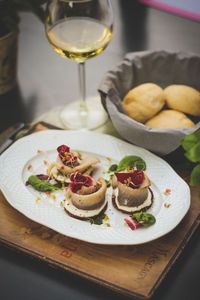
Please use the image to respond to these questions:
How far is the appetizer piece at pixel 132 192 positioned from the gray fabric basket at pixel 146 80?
193 mm

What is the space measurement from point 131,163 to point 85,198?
277 mm

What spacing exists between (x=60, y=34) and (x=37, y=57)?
779mm

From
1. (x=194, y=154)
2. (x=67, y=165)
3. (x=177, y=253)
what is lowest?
(x=177, y=253)

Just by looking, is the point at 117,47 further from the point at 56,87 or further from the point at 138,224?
the point at 138,224

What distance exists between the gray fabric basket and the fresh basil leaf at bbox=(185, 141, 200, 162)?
0.45 meters

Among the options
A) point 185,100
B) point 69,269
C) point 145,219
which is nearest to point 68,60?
point 185,100

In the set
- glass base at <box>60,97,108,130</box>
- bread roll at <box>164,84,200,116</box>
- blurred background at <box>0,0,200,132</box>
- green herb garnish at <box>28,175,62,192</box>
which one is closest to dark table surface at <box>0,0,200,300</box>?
blurred background at <box>0,0,200,132</box>

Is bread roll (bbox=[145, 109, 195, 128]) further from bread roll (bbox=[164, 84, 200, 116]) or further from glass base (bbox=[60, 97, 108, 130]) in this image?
glass base (bbox=[60, 97, 108, 130])

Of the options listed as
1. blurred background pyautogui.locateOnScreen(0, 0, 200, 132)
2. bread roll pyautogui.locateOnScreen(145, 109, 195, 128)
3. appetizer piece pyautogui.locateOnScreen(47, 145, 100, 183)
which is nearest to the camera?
appetizer piece pyautogui.locateOnScreen(47, 145, 100, 183)

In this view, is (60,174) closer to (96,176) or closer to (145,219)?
(96,176)

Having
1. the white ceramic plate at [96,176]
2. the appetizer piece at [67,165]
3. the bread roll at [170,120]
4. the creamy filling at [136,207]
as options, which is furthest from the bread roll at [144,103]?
the creamy filling at [136,207]

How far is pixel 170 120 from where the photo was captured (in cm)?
166

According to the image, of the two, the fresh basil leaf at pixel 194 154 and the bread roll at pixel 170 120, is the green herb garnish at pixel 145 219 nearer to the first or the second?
the fresh basil leaf at pixel 194 154

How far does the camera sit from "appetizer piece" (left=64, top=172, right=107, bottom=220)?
1.39 meters
